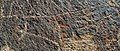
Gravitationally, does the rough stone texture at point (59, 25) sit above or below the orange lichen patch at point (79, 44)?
above

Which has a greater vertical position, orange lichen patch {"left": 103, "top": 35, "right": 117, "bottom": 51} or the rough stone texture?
the rough stone texture

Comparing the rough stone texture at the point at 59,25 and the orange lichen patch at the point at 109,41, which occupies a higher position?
the rough stone texture at the point at 59,25

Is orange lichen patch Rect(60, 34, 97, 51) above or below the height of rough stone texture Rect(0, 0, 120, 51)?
below

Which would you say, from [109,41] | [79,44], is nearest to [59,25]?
[79,44]

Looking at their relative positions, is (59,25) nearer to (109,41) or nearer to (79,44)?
(79,44)

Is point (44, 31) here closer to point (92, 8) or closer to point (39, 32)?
point (39, 32)
